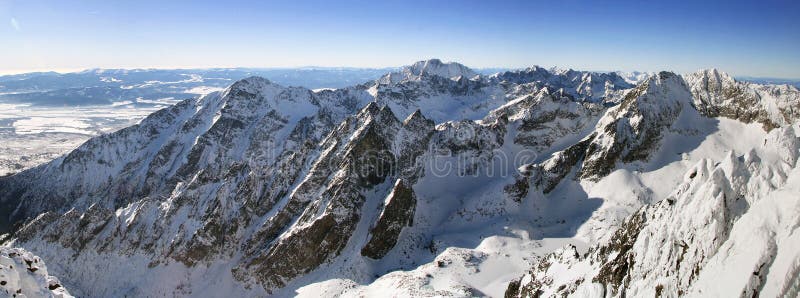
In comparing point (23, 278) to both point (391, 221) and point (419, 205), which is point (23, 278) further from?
point (419, 205)

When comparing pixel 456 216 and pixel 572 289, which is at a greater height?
pixel 572 289

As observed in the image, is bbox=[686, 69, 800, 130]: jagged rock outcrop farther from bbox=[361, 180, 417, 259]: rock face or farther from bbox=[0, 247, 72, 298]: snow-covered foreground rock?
bbox=[0, 247, 72, 298]: snow-covered foreground rock

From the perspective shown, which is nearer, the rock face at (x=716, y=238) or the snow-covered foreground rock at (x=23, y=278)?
the rock face at (x=716, y=238)

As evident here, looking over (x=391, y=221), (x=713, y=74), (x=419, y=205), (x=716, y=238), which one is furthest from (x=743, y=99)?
(x=716, y=238)

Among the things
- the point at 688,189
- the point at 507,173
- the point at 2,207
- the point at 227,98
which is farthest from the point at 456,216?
the point at 2,207

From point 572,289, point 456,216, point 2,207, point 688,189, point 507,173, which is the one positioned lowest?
point 2,207

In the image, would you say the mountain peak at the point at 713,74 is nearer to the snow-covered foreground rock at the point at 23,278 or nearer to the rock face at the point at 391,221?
the rock face at the point at 391,221

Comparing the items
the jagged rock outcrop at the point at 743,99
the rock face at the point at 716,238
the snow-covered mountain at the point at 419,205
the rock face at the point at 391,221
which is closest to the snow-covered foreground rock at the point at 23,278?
the snow-covered mountain at the point at 419,205

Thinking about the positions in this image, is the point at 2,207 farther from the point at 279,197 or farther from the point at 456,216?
the point at 456,216

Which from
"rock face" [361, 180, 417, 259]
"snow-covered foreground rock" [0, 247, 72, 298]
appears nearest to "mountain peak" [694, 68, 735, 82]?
"rock face" [361, 180, 417, 259]
